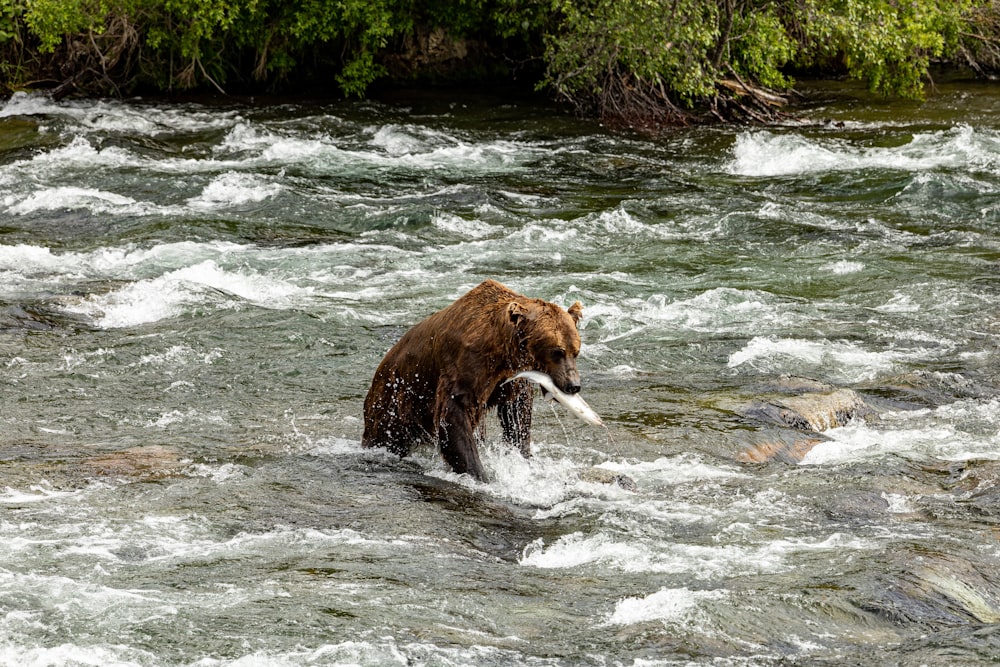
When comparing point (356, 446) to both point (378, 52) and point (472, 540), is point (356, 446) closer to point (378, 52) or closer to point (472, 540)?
point (472, 540)

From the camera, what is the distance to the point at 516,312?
6.73 meters

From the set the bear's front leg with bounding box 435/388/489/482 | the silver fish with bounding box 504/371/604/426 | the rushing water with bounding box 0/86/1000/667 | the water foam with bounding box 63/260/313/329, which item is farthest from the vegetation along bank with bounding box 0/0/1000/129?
the silver fish with bounding box 504/371/604/426

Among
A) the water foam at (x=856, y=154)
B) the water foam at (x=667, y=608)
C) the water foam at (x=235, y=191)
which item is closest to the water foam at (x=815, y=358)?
the water foam at (x=667, y=608)

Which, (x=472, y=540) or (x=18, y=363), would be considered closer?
(x=472, y=540)

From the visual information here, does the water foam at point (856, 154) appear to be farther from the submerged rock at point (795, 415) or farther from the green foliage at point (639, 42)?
the submerged rock at point (795, 415)

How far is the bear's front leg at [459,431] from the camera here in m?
7.06

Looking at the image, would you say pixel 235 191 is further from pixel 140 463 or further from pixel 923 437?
pixel 923 437

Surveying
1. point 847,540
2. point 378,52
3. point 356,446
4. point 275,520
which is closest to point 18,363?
point 356,446

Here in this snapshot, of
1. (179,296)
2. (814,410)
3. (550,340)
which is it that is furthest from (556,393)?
(179,296)

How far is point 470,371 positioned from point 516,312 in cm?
47

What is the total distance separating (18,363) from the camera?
9.79 m

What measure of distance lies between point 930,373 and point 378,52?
16983 millimetres

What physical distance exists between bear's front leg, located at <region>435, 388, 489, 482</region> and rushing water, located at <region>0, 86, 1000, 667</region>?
0.56 ft

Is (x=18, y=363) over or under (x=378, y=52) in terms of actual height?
under
